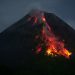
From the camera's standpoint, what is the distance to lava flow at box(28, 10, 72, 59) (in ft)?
150

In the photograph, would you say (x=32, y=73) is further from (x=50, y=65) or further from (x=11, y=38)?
(x=11, y=38)

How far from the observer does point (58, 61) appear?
44.7 meters

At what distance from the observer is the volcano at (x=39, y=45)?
4447 cm

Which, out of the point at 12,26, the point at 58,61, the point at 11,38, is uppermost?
the point at 12,26

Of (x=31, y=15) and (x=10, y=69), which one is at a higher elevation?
(x=31, y=15)

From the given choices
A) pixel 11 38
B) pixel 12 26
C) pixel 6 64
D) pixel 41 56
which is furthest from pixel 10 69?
pixel 12 26

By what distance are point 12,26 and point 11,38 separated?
223 inches

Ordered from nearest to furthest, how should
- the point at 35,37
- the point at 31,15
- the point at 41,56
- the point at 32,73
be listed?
the point at 32,73, the point at 41,56, the point at 35,37, the point at 31,15

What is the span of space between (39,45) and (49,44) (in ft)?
4.72

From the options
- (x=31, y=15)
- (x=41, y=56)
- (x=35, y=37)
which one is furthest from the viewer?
(x=31, y=15)

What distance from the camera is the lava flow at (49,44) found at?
150ft

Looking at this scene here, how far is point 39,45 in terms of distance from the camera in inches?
1887

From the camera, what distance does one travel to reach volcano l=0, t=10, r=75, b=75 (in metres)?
44.5

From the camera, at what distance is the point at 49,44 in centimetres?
4747
